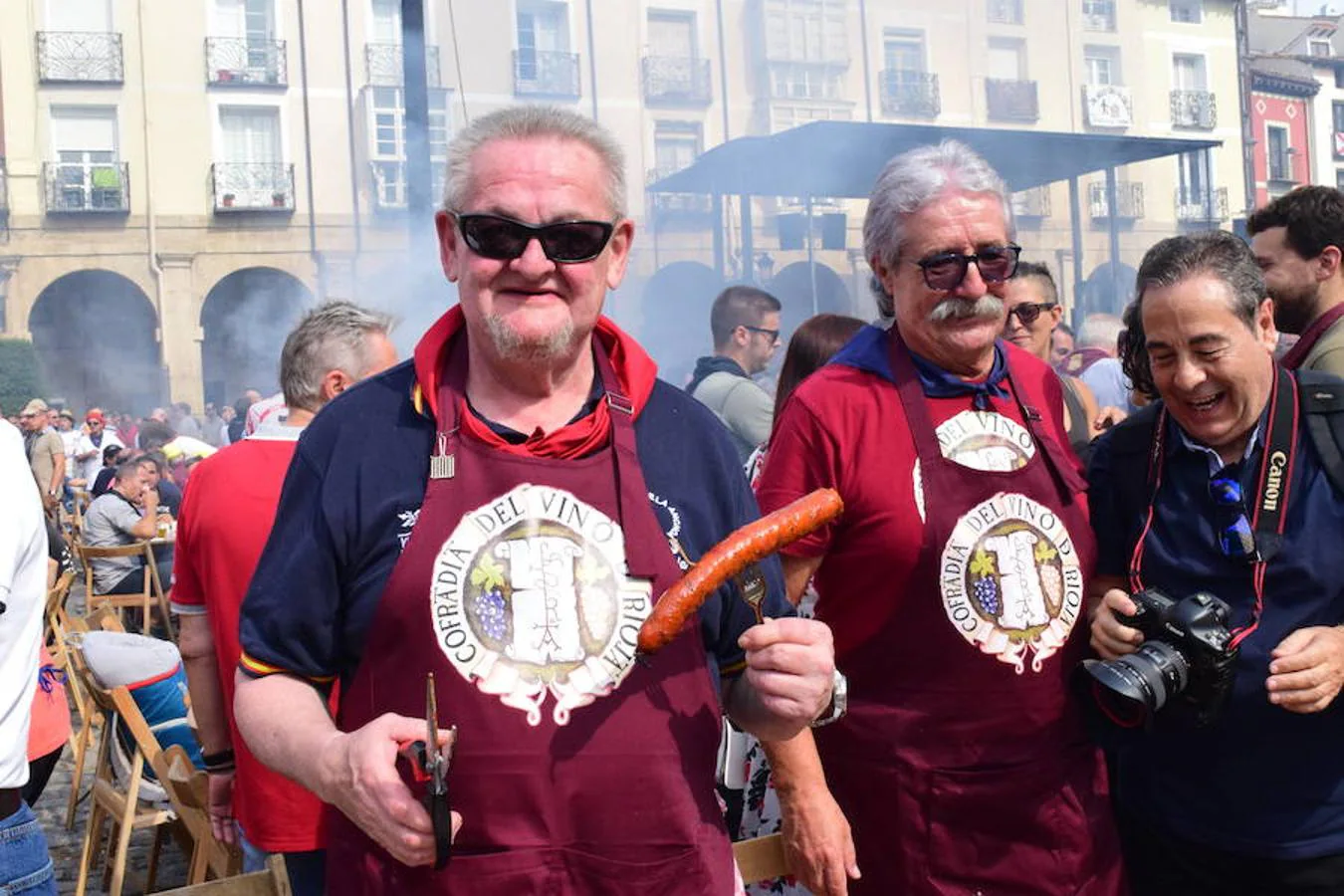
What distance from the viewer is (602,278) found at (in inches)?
71.2

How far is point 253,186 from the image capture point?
25.9 m

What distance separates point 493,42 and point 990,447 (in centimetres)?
2304

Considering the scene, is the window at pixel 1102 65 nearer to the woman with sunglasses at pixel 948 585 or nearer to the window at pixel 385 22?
the window at pixel 385 22

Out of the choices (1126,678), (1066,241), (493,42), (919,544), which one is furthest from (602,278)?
(1066,241)

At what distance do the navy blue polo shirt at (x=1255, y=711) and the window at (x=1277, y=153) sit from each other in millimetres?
43249

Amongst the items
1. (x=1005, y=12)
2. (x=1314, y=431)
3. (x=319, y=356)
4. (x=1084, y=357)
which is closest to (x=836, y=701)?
(x=1314, y=431)

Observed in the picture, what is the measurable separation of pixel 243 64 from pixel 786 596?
26.0 metres

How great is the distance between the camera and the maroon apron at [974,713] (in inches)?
88.0

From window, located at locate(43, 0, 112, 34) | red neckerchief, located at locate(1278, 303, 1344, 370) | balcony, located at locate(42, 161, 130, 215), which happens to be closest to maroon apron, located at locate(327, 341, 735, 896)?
red neckerchief, located at locate(1278, 303, 1344, 370)

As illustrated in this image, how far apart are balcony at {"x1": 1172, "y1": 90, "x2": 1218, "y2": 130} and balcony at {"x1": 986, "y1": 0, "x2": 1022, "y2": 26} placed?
17.0 ft

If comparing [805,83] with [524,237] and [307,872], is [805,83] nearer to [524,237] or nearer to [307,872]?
[307,872]

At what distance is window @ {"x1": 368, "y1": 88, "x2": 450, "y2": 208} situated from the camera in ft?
80.5

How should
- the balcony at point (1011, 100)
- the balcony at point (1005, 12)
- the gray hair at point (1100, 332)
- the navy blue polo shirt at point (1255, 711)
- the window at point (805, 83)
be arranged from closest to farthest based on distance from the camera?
the navy blue polo shirt at point (1255, 711) → the gray hair at point (1100, 332) → the window at point (805, 83) → the balcony at point (1011, 100) → the balcony at point (1005, 12)

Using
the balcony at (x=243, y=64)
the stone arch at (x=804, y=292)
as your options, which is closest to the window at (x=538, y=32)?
the balcony at (x=243, y=64)
